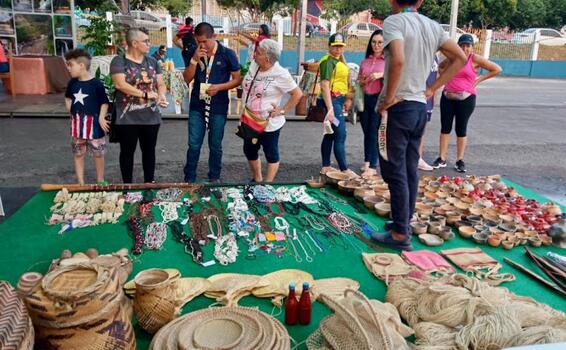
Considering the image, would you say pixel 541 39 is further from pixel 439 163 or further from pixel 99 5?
pixel 439 163

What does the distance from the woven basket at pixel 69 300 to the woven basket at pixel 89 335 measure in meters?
0.03

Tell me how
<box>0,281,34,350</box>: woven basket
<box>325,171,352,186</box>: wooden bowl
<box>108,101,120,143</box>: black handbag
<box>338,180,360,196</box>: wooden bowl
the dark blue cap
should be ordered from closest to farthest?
<box>0,281,34,350</box>: woven basket, <box>108,101,120,143</box>: black handbag, <box>338,180,360,196</box>: wooden bowl, <box>325,171,352,186</box>: wooden bowl, the dark blue cap

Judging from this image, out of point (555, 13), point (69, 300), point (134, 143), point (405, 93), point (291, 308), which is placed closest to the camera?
point (69, 300)

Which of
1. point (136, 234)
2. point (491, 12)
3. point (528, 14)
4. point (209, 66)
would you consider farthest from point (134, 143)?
point (528, 14)

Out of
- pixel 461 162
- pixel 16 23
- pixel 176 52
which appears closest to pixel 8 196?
pixel 461 162

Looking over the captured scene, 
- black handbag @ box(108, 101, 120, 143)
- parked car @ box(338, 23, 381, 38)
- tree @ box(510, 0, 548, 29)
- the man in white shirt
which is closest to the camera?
the man in white shirt

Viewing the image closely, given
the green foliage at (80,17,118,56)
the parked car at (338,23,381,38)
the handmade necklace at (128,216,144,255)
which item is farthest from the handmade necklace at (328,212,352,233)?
the parked car at (338,23,381,38)

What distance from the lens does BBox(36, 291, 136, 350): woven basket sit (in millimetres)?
1890

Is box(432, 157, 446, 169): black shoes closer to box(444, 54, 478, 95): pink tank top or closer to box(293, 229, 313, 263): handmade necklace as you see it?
box(444, 54, 478, 95): pink tank top

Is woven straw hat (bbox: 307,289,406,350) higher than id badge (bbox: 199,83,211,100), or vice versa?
id badge (bbox: 199,83,211,100)

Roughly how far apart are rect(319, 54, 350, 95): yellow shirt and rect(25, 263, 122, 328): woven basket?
11.9ft

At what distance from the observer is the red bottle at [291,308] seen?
2.48 meters

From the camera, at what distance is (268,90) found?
447 cm

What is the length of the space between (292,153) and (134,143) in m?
2.94
